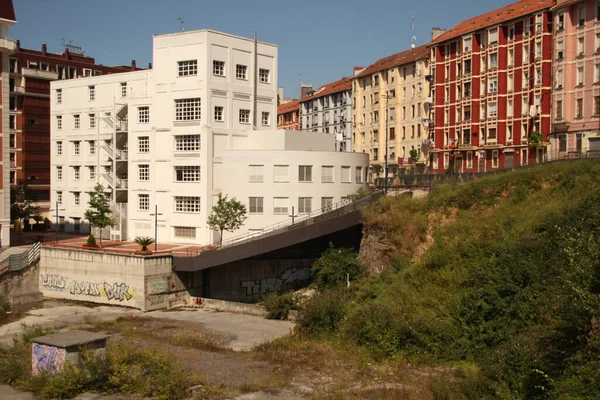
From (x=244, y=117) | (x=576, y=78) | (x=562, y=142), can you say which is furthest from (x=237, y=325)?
(x=576, y=78)

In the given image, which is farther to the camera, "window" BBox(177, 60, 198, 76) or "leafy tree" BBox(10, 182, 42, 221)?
"leafy tree" BBox(10, 182, 42, 221)

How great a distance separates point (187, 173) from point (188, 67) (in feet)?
30.0

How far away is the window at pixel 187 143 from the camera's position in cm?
5469

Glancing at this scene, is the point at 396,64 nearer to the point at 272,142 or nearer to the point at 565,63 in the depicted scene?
the point at 565,63

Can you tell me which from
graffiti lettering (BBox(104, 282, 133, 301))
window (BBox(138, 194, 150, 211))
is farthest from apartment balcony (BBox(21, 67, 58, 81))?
graffiti lettering (BBox(104, 282, 133, 301))

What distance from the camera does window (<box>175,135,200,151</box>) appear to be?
54.7 metres

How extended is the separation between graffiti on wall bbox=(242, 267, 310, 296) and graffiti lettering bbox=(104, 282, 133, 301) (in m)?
8.81

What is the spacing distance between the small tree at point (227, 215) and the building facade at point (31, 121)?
40936mm

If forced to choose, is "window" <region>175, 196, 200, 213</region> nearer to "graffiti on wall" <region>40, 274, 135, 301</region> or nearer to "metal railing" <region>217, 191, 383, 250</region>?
"metal railing" <region>217, 191, 383, 250</region>

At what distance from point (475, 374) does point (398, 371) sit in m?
3.81

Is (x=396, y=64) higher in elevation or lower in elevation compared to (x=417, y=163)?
higher

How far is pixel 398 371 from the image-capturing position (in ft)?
91.4

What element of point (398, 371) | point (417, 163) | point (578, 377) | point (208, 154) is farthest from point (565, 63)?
point (578, 377)

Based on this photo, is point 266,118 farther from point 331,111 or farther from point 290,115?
point 290,115
